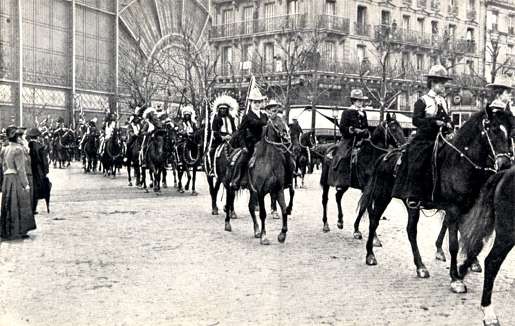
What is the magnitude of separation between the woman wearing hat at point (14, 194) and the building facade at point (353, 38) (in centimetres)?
2979

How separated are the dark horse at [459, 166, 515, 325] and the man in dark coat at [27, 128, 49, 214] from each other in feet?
28.6

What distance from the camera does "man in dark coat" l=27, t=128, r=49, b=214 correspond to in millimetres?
12797

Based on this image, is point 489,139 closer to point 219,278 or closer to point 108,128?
point 219,278

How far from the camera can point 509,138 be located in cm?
700

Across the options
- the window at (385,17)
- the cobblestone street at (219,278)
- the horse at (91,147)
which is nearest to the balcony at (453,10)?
the window at (385,17)

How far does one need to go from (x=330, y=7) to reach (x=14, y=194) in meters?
35.6

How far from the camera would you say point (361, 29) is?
4491 centimetres

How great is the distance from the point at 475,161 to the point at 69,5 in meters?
38.2

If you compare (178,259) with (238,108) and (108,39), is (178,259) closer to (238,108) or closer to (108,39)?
(238,108)

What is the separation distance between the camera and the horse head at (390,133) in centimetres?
1014

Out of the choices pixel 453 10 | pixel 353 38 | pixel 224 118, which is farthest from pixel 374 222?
pixel 453 10

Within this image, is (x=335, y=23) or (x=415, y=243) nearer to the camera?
(x=415, y=243)

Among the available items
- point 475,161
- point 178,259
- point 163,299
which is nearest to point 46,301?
point 163,299

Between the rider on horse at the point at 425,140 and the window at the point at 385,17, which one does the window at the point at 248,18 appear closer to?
Result: the window at the point at 385,17
